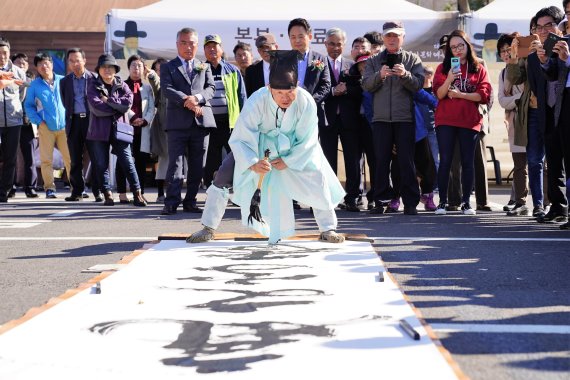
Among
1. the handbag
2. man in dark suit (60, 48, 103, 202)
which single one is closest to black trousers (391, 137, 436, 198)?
the handbag

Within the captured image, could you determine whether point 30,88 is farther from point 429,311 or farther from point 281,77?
point 429,311

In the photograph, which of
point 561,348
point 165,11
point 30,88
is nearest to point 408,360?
→ point 561,348

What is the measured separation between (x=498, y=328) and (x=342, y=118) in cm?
665

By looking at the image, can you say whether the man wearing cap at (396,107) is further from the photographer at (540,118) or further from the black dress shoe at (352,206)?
the photographer at (540,118)


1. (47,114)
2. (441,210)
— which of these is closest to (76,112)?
(47,114)

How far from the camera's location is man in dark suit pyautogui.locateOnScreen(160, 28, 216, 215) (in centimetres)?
1016

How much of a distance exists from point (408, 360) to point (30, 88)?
10.7m

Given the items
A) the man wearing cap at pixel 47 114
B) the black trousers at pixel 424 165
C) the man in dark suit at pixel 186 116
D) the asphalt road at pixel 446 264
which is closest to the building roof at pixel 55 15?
the man wearing cap at pixel 47 114

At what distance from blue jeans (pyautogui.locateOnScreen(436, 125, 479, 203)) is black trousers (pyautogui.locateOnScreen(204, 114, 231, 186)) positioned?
249cm

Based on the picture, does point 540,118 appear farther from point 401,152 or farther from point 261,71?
point 261,71

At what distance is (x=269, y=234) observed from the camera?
712cm

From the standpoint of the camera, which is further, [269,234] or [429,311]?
[269,234]

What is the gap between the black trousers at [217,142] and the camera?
36.5 feet

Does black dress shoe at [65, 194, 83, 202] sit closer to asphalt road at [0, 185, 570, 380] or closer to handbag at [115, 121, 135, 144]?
asphalt road at [0, 185, 570, 380]
